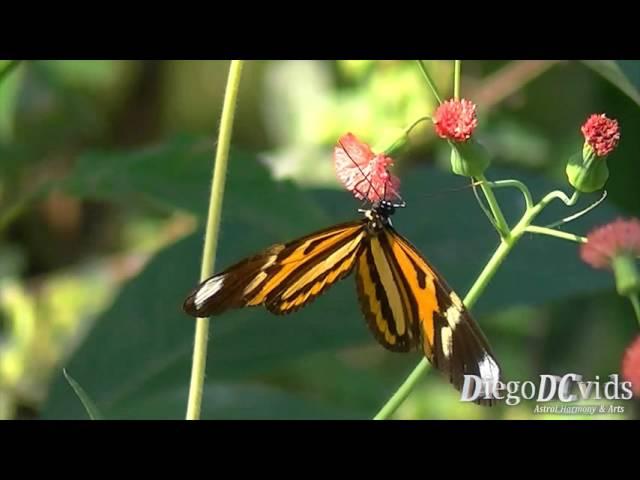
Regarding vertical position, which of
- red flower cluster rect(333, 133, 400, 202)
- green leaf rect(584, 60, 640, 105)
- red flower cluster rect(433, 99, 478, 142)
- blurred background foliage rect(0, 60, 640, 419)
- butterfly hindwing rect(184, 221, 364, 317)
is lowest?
butterfly hindwing rect(184, 221, 364, 317)

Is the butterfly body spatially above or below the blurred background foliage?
below

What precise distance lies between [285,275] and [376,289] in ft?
0.19

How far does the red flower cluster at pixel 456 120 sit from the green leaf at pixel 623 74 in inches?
8.6

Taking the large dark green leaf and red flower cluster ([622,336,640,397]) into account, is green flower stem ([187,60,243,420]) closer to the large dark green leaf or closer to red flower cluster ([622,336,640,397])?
red flower cluster ([622,336,640,397])

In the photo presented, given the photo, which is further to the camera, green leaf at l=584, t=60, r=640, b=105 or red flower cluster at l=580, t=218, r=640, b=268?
green leaf at l=584, t=60, r=640, b=105

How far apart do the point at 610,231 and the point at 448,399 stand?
5.37ft

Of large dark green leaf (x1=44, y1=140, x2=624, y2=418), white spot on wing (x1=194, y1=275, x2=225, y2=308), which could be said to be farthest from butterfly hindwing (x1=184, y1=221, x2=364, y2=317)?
large dark green leaf (x1=44, y1=140, x2=624, y2=418)

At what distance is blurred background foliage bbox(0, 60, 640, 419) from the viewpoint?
1.30m

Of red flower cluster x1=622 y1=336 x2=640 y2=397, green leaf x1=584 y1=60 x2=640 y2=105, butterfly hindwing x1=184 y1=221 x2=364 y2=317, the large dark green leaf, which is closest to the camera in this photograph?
red flower cluster x1=622 y1=336 x2=640 y2=397

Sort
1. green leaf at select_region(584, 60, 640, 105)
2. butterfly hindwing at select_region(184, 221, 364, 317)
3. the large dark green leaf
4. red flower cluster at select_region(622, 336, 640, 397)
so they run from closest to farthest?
red flower cluster at select_region(622, 336, 640, 397)
butterfly hindwing at select_region(184, 221, 364, 317)
green leaf at select_region(584, 60, 640, 105)
the large dark green leaf

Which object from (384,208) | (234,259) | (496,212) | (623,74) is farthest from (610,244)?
(234,259)

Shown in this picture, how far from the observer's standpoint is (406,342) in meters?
0.71

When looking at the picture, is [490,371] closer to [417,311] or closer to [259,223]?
[417,311]

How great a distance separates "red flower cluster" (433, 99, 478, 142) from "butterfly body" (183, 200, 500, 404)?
0.07 meters
